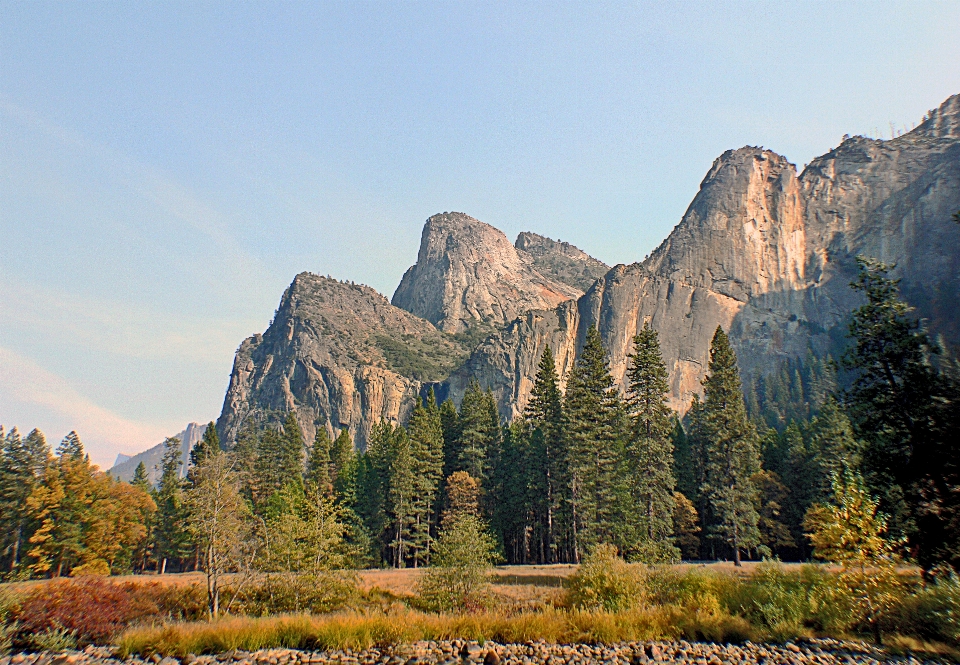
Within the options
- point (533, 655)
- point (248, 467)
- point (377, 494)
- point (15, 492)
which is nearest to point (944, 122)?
point (377, 494)

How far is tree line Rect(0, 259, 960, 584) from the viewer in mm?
23109

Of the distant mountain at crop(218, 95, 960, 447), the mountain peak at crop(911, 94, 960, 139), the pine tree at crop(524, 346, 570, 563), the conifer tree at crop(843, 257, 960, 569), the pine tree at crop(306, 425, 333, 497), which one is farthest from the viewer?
the mountain peak at crop(911, 94, 960, 139)

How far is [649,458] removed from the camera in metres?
39.8

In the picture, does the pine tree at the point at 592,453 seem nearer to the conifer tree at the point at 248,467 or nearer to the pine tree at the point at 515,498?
the pine tree at the point at 515,498

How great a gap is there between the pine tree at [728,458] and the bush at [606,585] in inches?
827

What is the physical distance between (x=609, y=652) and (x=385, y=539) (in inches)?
1689

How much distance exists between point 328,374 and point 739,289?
350ft

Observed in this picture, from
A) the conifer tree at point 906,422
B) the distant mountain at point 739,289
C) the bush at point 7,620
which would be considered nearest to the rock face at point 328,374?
the distant mountain at point 739,289

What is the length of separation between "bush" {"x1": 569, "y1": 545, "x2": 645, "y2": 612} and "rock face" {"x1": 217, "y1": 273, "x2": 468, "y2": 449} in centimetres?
12983

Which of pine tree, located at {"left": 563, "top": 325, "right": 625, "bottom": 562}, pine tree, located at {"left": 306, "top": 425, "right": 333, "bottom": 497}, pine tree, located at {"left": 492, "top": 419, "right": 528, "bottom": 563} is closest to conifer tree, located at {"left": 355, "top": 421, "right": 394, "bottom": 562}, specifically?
pine tree, located at {"left": 306, "top": 425, "right": 333, "bottom": 497}

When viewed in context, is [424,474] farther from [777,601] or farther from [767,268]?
[767,268]

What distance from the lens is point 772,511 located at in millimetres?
52438

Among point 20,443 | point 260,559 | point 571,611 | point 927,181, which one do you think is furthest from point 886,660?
point 927,181

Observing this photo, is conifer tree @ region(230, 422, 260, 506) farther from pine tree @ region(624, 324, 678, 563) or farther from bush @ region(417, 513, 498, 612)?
bush @ region(417, 513, 498, 612)
